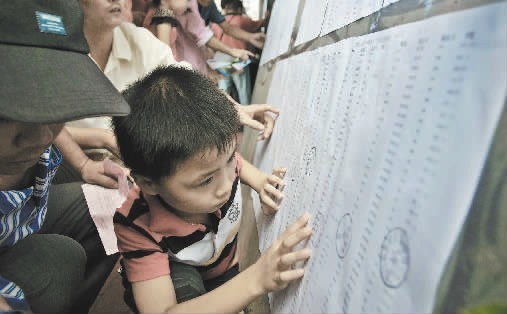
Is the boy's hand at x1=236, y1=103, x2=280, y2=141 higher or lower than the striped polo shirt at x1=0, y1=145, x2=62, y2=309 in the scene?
higher

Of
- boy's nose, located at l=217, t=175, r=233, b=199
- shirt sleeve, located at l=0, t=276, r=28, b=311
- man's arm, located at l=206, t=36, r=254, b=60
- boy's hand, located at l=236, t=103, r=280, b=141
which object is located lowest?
shirt sleeve, located at l=0, t=276, r=28, b=311

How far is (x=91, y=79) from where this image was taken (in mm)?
540

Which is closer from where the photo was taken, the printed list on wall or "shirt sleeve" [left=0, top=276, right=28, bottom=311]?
the printed list on wall

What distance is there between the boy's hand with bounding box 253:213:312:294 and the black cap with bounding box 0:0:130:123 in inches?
11.4

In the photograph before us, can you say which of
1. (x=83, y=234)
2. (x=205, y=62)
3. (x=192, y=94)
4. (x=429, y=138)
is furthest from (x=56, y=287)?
(x=205, y=62)

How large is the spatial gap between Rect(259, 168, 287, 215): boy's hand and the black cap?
1.02 ft

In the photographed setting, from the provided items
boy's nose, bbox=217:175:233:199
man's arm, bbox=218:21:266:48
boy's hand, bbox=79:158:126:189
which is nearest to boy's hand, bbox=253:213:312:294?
boy's nose, bbox=217:175:233:199

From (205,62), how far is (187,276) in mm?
1612

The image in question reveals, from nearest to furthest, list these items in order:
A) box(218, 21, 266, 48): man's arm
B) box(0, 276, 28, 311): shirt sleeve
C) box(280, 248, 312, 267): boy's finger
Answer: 1. box(280, 248, 312, 267): boy's finger
2. box(0, 276, 28, 311): shirt sleeve
3. box(218, 21, 266, 48): man's arm

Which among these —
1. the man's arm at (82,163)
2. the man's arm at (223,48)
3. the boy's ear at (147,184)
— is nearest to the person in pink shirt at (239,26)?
the man's arm at (223,48)

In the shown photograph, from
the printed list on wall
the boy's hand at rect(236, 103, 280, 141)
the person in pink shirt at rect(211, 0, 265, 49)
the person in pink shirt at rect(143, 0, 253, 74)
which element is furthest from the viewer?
the person in pink shirt at rect(211, 0, 265, 49)

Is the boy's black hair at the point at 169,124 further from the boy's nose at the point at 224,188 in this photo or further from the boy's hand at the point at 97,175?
the boy's hand at the point at 97,175

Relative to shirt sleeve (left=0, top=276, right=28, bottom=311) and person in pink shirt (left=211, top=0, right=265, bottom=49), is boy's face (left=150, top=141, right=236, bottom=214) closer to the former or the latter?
shirt sleeve (left=0, top=276, right=28, bottom=311)

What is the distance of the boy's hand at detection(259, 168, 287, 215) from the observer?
69 cm
